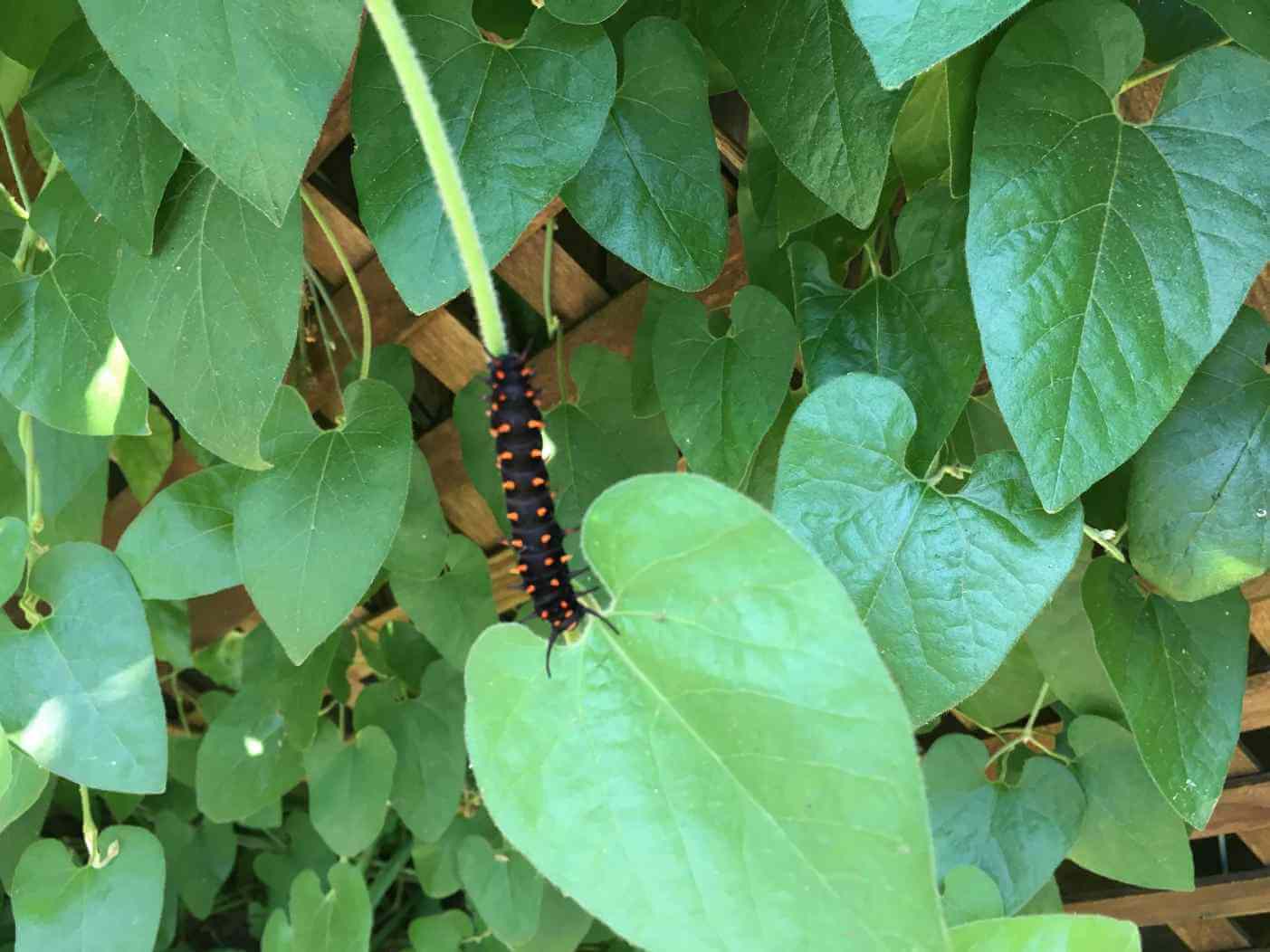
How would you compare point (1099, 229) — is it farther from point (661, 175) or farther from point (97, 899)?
point (97, 899)

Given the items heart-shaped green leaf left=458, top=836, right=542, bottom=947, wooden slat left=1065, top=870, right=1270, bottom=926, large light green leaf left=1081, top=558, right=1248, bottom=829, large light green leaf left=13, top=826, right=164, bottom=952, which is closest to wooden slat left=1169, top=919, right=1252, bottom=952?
wooden slat left=1065, top=870, right=1270, bottom=926

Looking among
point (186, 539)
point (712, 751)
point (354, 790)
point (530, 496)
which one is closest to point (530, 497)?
point (530, 496)

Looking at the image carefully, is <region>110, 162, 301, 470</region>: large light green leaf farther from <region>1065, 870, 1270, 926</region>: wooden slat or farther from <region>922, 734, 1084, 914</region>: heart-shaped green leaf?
<region>1065, 870, 1270, 926</region>: wooden slat

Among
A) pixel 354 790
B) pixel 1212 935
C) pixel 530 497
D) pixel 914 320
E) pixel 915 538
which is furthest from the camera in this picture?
pixel 1212 935

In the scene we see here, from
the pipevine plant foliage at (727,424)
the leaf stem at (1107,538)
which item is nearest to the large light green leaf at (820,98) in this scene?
the pipevine plant foliage at (727,424)

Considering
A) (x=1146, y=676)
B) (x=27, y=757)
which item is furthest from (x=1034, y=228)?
(x=27, y=757)

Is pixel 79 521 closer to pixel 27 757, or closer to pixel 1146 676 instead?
pixel 27 757
